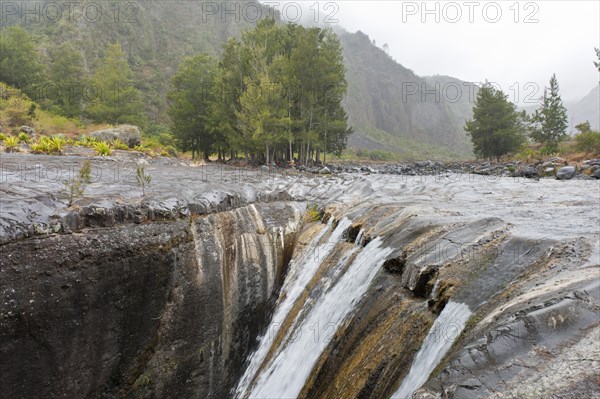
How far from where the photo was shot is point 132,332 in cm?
527

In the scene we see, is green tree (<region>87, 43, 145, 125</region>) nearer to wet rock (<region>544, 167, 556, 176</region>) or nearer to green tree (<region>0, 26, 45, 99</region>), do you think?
green tree (<region>0, 26, 45, 99</region>)

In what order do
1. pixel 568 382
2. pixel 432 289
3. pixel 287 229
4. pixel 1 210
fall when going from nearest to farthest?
pixel 568 382 → pixel 432 289 → pixel 1 210 → pixel 287 229

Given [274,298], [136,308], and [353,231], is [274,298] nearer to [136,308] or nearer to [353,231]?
[353,231]

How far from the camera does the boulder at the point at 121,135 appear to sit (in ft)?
81.0

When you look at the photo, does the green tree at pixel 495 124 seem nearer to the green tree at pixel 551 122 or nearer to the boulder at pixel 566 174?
the green tree at pixel 551 122

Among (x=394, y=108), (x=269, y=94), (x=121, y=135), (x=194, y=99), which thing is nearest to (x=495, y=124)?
(x=269, y=94)

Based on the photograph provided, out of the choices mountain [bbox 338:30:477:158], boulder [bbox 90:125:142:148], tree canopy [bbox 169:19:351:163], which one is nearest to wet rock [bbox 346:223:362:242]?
tree canopy [bbox 169:19:351:163]

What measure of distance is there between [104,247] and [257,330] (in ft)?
10.9

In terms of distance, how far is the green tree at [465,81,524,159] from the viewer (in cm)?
3953

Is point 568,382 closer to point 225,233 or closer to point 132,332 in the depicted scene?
point 132,332

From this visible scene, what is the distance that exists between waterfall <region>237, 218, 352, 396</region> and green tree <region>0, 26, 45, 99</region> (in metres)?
40.8

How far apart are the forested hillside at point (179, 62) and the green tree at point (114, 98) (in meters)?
3.96

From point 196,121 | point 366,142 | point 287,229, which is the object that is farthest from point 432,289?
point 366,142

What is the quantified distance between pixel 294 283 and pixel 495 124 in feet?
133
